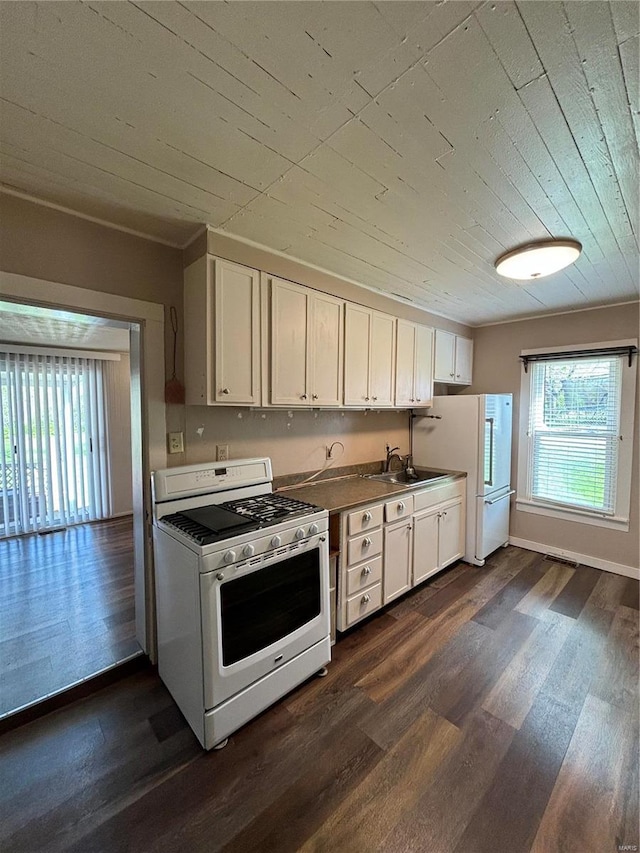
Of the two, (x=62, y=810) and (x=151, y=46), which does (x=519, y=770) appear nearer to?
(x=62, y=810)

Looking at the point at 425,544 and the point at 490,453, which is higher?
the point at 490,453

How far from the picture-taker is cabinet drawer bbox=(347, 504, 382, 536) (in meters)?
2.19

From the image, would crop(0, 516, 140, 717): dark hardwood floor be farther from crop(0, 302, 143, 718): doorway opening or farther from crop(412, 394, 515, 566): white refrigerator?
crop(412, 394, 515, 566): white refrigerator

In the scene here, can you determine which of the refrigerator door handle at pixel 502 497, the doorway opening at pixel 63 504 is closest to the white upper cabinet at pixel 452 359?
the refrigerator door handle at pixel 502 497

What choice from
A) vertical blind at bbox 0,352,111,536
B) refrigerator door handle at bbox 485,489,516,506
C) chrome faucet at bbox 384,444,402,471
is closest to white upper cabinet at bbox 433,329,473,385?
chrome faucet at bbox 384,444,402,471

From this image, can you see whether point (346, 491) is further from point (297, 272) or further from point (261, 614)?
point (297, 272)

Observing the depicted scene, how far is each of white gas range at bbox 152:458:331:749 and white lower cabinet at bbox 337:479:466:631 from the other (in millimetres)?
303

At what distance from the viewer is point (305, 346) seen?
2289 mm

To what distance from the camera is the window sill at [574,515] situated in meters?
3.14

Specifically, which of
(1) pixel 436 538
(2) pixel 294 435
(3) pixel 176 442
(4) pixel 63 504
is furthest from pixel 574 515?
(4) pixel 63 504

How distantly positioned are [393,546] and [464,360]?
2.40 m

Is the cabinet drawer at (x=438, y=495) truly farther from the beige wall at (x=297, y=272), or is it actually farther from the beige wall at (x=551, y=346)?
the beige wall at (x=297, y=272)

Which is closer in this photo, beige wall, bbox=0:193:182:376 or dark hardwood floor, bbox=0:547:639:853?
dark hardwood floor, bbox=0:547:639:853

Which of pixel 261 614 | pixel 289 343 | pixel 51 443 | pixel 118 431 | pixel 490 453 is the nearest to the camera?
pixel 261 614
